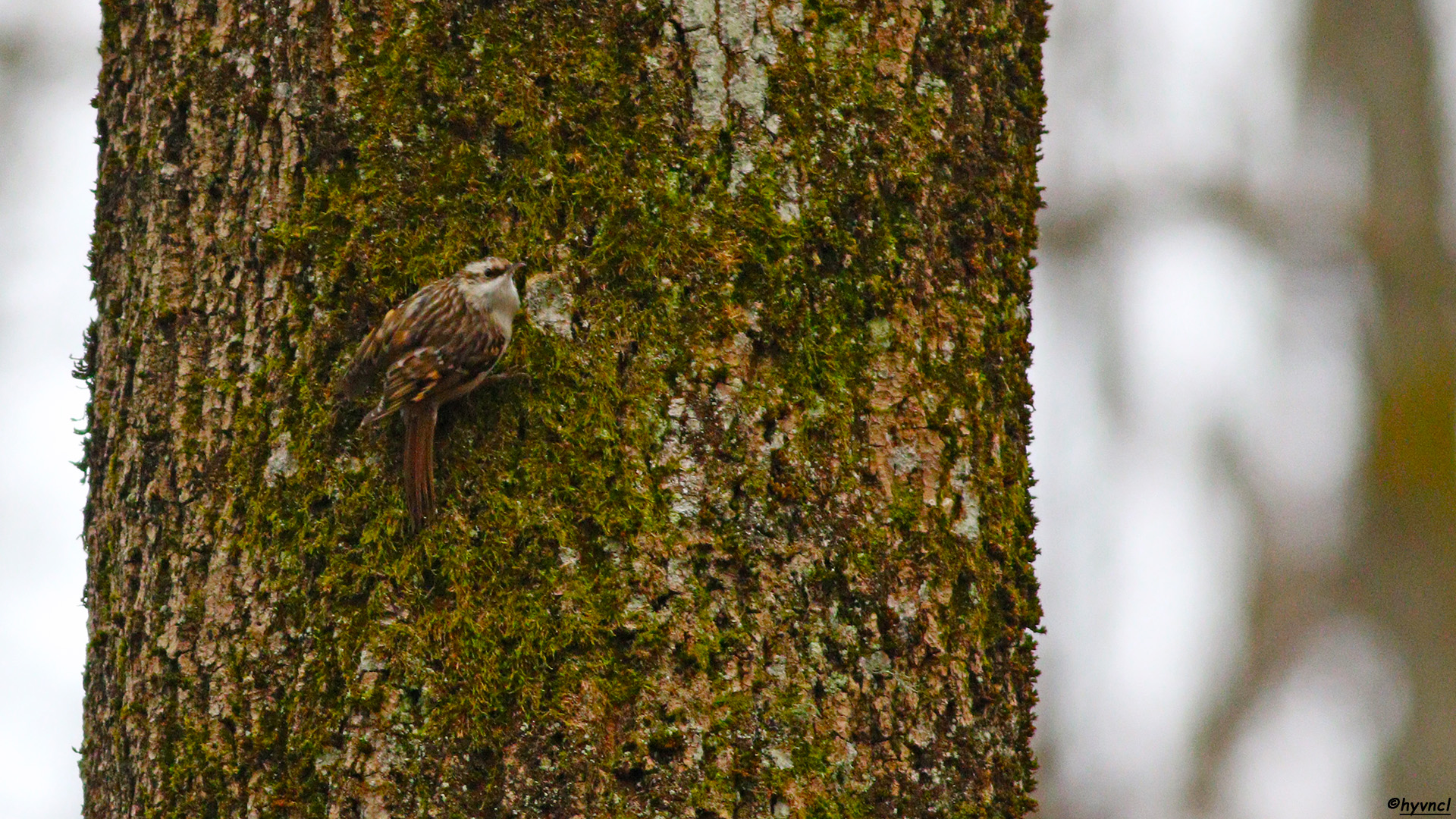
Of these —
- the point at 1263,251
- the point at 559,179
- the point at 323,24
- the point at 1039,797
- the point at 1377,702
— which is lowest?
the point at 1039,797

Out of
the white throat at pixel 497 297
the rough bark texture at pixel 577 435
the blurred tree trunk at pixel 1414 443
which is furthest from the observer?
the blurred tree trunk at pixel 1414 443

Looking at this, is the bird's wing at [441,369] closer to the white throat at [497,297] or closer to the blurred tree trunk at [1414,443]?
the white throat at [497,297]

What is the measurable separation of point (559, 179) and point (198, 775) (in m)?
1.06

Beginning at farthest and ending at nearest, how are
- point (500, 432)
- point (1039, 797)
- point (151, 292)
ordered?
1. point (1039, 797)
2. point (151, 292)
3. point (500, 432)

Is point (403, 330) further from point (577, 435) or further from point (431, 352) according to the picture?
point (577, 435)

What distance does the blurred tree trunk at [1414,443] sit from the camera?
7.45 meters

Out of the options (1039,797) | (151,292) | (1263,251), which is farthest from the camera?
(1263,251)

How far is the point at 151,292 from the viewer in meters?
2.12

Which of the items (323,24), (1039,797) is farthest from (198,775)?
(1039,797)

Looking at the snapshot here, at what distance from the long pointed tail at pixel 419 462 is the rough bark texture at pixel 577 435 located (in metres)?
0.02

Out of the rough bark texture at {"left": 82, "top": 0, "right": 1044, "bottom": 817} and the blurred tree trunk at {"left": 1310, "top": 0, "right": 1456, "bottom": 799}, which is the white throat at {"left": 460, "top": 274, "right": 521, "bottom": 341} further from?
the blurred tree trunk at {"left": 1310, "top": 0, "right": 1456, "bottom": 799}

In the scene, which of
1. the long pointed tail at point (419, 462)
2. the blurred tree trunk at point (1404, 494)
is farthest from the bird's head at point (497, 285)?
the blurred tree trunk at point (1404, 494)

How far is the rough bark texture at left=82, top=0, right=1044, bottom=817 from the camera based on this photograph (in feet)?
6.03

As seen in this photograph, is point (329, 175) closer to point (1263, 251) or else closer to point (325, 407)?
point (325, 407)
